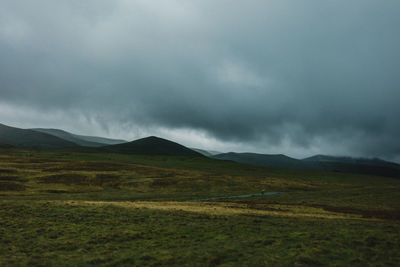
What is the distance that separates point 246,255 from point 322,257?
5149mm

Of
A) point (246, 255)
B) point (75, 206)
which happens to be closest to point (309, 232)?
point (246, 255)

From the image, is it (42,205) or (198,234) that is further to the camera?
(42,205)

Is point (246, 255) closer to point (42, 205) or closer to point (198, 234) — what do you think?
point (198, 234)

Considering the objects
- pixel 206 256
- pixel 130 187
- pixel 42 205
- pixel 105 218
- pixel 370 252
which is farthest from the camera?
pixel 130 187

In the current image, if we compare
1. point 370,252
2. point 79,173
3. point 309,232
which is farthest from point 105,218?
point 79,173

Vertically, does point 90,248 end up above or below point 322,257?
below

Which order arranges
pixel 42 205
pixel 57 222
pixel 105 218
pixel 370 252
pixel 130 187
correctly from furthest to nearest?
1. pixel 130 187
2. pixel 42 205
3. pixel 105 218
4. pixel 57 222
5. pixel 370 252

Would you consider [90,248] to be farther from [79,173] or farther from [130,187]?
[79,173]

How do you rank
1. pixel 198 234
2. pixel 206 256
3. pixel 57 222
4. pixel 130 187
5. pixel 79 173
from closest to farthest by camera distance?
pixel 206 256 → pixel 198 234 → pixel 57 222 → pixel 130 187 → pixel 79 173

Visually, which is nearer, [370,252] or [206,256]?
[206,256]

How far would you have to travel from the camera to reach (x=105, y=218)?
99.0ft

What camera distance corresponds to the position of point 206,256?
59.3ft

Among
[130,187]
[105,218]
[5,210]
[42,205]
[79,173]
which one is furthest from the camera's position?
[79,173]

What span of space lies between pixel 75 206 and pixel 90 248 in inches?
729
